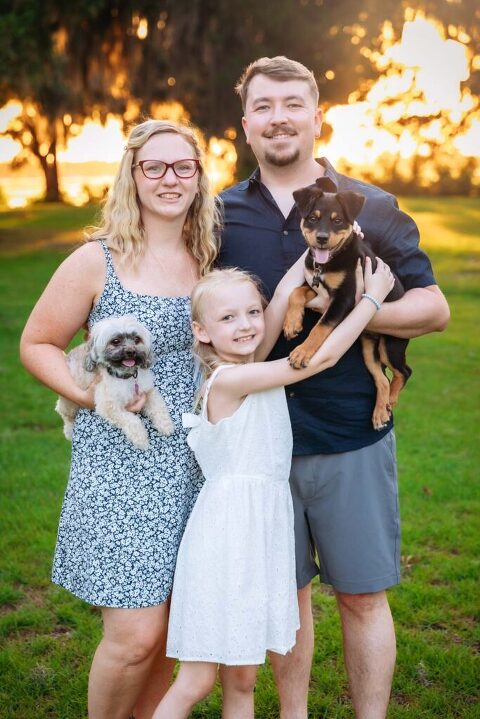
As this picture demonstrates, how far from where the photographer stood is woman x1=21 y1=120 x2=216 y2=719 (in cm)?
304

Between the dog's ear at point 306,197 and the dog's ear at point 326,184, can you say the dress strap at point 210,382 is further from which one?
the dog's ear at point 326,184

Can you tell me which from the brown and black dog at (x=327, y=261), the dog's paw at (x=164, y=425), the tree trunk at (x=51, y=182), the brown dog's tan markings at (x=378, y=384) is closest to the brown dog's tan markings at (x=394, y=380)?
the brown dog's tan markings at (x=378, y=384)

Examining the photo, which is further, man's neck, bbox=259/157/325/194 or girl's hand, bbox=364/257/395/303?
man's neck, bbox=259/157/325/194

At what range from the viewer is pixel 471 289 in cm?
1534

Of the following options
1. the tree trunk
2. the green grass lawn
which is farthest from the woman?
the tree trunk

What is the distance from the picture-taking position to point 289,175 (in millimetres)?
3514

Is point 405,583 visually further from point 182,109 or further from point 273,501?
point 182,109

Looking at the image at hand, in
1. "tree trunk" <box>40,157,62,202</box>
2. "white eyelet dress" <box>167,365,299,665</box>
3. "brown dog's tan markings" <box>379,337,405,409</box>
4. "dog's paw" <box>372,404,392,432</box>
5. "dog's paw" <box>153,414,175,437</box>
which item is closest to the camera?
"white eyelet dress" <box>167,365,299,665</box>

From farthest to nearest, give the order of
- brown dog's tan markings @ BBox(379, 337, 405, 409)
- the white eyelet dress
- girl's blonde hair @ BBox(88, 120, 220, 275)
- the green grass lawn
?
the green grass lawn < brown dog's tan markings @ BBox(379, 337, 405, 409) < girl's blonde hair @ BBox(88, 120, 220, 275) < the white eyelet dress

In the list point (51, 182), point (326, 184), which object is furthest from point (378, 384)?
point (51, 182)

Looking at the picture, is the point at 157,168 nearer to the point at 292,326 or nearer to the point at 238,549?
the point at 292,326

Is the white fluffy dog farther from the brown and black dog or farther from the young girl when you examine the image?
the brown and black dog

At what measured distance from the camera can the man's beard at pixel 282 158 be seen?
3436 millimetres

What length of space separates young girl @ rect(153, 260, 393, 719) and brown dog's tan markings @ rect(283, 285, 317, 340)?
4 cm
